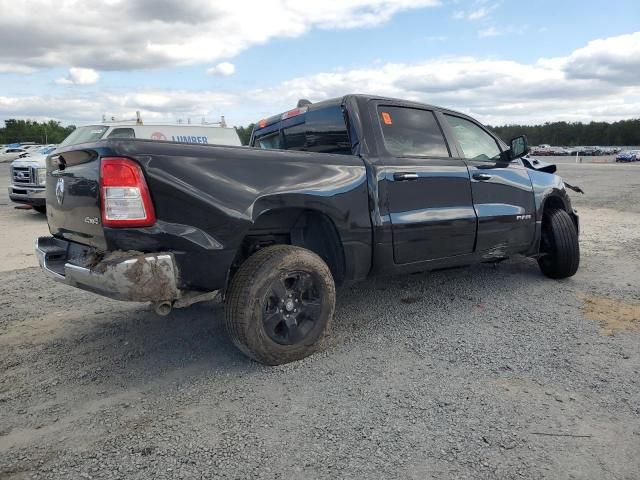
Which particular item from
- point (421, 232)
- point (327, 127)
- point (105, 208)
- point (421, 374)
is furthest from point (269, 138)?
point (421, 374)

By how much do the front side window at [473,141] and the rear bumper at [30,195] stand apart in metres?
8.73

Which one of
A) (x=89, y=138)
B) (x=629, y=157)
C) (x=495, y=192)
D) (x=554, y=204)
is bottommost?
(x=554, y=204)

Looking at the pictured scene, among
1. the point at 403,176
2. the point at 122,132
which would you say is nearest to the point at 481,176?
the point at 403,176

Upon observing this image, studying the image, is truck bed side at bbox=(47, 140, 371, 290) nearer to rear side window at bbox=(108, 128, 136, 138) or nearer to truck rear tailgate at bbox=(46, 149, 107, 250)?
truck rear tailgate at bbox=(46, 149, 107, 250)

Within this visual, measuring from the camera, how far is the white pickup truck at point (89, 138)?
421 inches

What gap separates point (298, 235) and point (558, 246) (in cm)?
298

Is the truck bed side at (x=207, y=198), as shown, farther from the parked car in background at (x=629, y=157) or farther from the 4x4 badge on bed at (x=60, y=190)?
the parked car in background at (x=629, y=157)

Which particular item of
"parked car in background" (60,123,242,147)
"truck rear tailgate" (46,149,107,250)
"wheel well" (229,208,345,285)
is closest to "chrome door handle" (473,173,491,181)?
"wheel well" (229,208,345,285)

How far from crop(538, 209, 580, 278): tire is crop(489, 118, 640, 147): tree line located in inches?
3453

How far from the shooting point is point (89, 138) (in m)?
11.8

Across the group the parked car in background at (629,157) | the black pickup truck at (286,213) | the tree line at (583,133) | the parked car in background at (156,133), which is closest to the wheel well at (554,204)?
the black pickup truck at (286,213)

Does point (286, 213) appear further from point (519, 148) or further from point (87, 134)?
point (87, 134)

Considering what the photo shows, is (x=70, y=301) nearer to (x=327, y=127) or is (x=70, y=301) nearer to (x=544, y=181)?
(x=327, y=127)

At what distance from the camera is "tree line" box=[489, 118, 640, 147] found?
92.8 m
